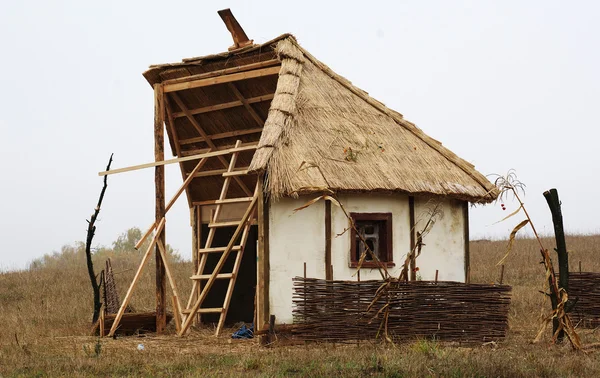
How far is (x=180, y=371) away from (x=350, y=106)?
6.93 m

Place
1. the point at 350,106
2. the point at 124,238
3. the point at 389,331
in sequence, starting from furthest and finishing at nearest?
the point at 124,238, the point at 350,106, the point at 389,331

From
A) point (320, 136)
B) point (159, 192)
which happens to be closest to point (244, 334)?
point (159, 192)

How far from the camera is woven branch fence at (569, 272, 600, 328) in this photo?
14.0m

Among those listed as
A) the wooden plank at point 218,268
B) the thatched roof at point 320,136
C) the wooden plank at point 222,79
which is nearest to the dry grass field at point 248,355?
the wooden plank at point 218,268

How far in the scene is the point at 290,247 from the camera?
1264 cm

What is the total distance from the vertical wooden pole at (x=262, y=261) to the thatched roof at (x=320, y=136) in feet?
1.04

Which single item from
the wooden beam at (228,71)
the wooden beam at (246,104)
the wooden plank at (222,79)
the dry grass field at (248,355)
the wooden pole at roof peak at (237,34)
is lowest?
the dry grass field at (248,355)

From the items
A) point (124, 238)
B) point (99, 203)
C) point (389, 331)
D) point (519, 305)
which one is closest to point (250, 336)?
point (389, 331)

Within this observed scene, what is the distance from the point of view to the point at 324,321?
11.6 meters

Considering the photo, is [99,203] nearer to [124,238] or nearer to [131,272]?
[131,272]

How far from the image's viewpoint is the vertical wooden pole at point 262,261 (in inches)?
485

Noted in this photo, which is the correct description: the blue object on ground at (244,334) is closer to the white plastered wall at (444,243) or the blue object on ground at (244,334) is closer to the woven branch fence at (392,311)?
the woven branch fence at (392,311)

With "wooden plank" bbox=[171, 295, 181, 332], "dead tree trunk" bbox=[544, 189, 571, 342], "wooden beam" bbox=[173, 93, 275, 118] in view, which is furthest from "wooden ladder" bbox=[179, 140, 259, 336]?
"dead tree trunk" bbox=[544, 189, 571, 342]

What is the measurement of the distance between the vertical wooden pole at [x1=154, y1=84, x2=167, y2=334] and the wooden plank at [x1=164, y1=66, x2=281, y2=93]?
1.04 feet
